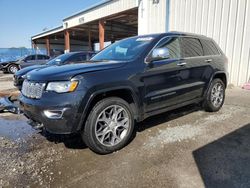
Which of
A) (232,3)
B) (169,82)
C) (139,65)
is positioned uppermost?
(232,3)

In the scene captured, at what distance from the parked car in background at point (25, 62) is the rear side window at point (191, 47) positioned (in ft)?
43.6

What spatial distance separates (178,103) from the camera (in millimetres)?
4324

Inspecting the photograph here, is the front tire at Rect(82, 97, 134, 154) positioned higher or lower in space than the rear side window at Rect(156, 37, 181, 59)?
lower

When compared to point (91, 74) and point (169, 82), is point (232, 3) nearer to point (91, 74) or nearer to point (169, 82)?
point (169, 82)

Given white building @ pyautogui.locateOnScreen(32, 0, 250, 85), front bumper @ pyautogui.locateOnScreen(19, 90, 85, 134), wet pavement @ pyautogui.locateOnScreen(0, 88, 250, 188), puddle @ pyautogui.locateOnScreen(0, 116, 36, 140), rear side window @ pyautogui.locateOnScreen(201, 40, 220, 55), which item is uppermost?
white building @ pyautogui.locateOnScreen(32, 0, 250, 85)

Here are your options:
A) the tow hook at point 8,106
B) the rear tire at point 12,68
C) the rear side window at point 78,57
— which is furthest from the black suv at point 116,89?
the rear tire at point 12,68

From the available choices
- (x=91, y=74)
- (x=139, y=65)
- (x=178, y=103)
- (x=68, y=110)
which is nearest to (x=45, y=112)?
(x=68, y=110)

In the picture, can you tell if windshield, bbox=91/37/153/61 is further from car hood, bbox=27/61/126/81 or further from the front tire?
the front tire

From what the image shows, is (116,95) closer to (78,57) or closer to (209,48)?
(209,48)

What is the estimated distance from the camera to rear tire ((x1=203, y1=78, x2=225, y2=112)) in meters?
5.09

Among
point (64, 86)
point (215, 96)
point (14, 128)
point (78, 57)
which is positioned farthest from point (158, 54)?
point (78, 57)

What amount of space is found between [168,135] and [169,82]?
3.05 feet

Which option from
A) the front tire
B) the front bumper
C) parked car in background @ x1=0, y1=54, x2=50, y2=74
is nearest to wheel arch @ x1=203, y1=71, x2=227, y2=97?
the front tire

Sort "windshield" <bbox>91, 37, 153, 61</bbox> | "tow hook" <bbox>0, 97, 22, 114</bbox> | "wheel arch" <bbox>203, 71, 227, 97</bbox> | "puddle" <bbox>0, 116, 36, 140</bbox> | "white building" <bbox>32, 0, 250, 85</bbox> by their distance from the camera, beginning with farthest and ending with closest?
"white building" <bbox>32, 0, 250, 85</bbox> → "wheel arch" <bbox>203, 71, 227, 97</bbox> → "puddle" <bbox>0, 116, 36, 140</bbox> → "tow hook" <bbox>0, 97, 22, 114</bbox> → "windshield" <bbox>91, 37, 153, 61</bbox>
